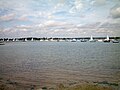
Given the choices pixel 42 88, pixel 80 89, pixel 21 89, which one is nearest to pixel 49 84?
pixel 42 88

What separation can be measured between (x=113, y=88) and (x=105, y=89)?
49 cm

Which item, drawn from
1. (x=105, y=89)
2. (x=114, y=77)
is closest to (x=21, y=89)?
(x=105, y=89)

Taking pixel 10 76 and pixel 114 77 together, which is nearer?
pixel 114 77

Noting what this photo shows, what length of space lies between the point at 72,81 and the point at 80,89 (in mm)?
1921

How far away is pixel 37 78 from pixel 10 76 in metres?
1.16

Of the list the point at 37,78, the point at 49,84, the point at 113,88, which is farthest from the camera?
the point at 37,78

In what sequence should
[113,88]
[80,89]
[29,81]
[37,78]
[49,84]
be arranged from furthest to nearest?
[37,78] → [29,81] → [49,84] → [113,88] → [80,89]

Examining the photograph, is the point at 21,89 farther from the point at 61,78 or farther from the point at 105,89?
the point at 105,89

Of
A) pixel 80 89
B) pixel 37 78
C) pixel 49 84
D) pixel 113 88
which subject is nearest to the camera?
pixel 80 89

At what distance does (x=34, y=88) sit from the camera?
20.3ft

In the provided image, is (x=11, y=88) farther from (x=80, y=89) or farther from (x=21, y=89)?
(x=80, y=89)

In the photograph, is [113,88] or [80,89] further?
[113,88]

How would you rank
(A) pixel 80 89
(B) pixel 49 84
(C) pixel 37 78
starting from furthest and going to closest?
(C) pixel 37 78
(B) pixel 49 84
(A) pixel 80 89

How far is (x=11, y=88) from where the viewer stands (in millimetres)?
6129
